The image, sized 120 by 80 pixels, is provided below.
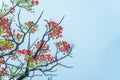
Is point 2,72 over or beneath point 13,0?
beneath

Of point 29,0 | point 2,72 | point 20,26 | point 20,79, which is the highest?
point 29,0

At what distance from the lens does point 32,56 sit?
1416 cm

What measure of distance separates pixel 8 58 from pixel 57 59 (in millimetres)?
2603

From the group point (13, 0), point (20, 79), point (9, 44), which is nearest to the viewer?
point (20, 79)

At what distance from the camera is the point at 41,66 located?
1434 centimetres

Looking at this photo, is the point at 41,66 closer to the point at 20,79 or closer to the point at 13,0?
the point at 20,79

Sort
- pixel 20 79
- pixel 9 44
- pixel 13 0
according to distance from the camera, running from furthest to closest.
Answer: pixel 13 0 < pixel 9 44 < pixel 20 79

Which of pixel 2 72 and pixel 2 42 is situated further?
pixel 2 72

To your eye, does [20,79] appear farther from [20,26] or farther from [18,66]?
[20,26]

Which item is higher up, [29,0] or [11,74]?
[29,0]

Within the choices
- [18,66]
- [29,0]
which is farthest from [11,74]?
[29,0]

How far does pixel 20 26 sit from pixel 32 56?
1468 mm

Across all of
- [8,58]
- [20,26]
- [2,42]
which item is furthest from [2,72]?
[20,26]

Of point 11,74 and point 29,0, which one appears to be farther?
point 29,0
